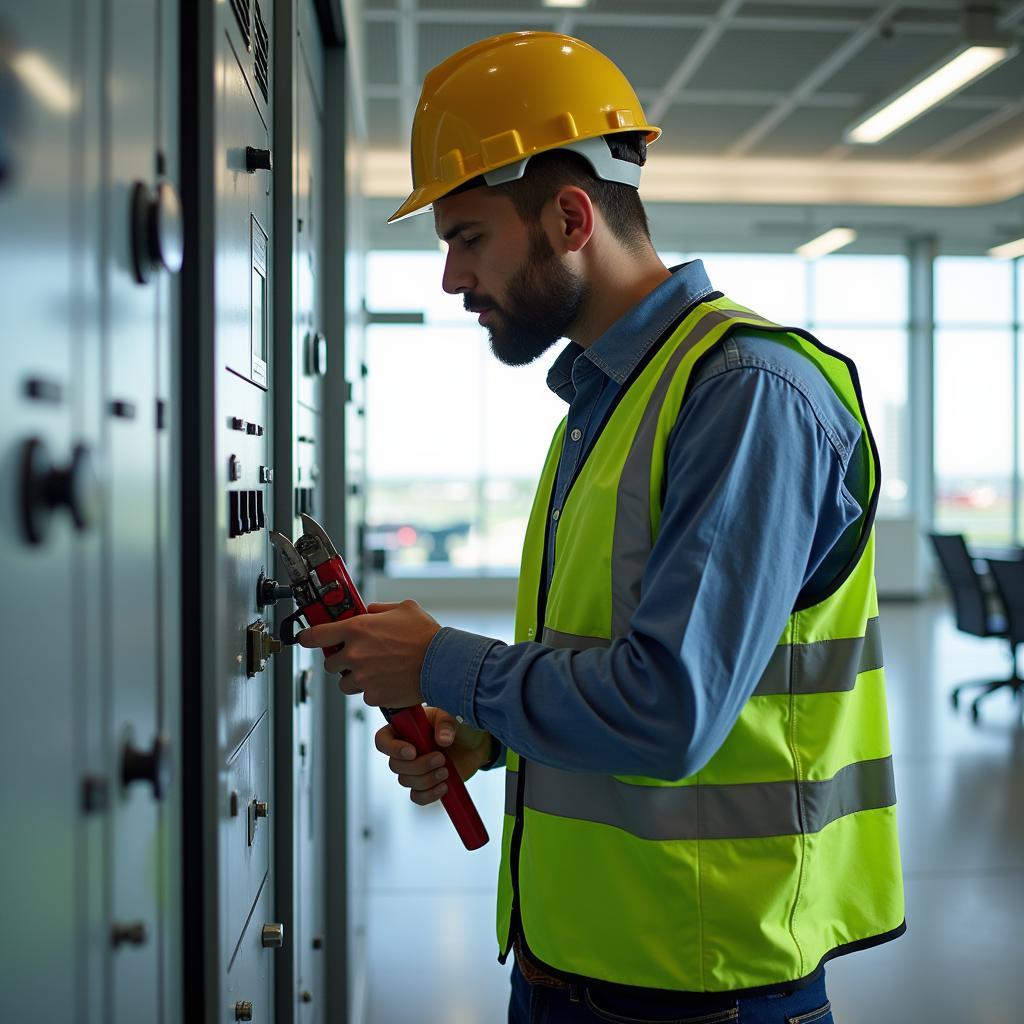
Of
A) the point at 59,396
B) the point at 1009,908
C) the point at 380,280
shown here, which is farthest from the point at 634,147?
the point at 380,280

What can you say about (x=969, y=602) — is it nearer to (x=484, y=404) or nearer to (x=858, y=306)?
(x=858, y=306)

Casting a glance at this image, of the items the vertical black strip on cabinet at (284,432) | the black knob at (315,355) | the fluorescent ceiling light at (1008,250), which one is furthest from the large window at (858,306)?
the vertical black strip on cabinet at (284,432)

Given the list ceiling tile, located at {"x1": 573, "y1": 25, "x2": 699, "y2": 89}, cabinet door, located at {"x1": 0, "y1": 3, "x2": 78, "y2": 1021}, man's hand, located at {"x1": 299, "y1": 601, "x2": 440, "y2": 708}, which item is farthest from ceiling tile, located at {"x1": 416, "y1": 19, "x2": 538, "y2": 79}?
cabinet door, located at {"x1": 0, "y1": 3, "x2": 78, "y2": 1021}

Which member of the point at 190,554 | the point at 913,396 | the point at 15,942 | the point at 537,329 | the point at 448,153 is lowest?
the point at 15,942

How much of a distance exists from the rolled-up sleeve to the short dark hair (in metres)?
0.33

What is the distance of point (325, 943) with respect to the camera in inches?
91.5

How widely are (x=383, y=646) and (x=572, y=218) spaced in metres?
0.54

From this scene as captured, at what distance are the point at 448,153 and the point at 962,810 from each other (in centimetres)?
402

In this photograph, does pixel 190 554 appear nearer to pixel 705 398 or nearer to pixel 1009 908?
pixel 705 398

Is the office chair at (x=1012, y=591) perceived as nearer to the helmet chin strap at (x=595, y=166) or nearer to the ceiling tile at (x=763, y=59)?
the ceiling tile at (x=763, y=59)

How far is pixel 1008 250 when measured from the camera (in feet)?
34.9

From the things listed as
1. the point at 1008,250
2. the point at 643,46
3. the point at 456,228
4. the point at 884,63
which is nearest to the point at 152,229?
the point at 456,228

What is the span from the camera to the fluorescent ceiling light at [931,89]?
17.3ft

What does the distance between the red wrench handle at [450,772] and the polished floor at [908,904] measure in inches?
65.2
